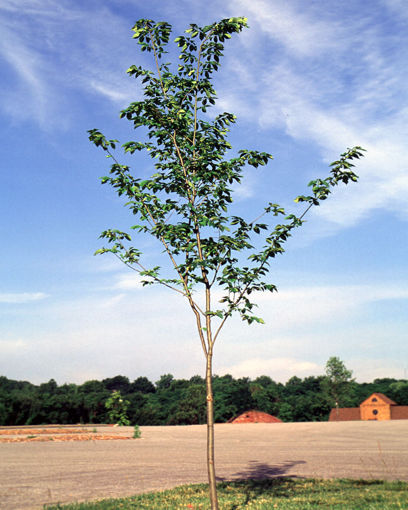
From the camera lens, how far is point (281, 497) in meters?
9.39

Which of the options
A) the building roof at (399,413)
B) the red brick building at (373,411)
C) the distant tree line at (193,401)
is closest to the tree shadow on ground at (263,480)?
the distant tree line at (193,401)

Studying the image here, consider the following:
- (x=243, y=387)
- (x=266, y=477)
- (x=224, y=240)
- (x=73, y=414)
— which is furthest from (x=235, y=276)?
(x=243, y=387)

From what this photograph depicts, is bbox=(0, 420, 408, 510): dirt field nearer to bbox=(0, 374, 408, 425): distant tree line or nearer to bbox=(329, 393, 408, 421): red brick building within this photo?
bbox=(0, 374, 408, 425): distant tree line

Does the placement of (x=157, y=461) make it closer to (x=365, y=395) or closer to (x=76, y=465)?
(x=76, y=465)

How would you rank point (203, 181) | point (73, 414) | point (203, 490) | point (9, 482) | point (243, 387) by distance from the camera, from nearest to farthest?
point (203, 181), point (203, 490), point (9, 482), point (73, 414), point (243, 387)

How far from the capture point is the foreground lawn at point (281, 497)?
27.9ft

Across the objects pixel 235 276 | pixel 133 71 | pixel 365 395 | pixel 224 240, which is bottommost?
pixel 365 395

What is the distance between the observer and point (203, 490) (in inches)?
404

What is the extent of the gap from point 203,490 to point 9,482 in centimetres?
538

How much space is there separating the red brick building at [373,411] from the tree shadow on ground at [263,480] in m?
67.5

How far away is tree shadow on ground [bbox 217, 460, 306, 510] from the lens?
392 inches

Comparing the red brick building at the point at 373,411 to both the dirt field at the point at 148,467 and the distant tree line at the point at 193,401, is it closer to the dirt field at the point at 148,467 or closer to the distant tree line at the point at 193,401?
the distant tree line at the point at 193,401

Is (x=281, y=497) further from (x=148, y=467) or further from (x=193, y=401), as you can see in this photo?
(x=193, y=401)

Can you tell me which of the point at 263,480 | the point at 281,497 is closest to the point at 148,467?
the point at 263,480
